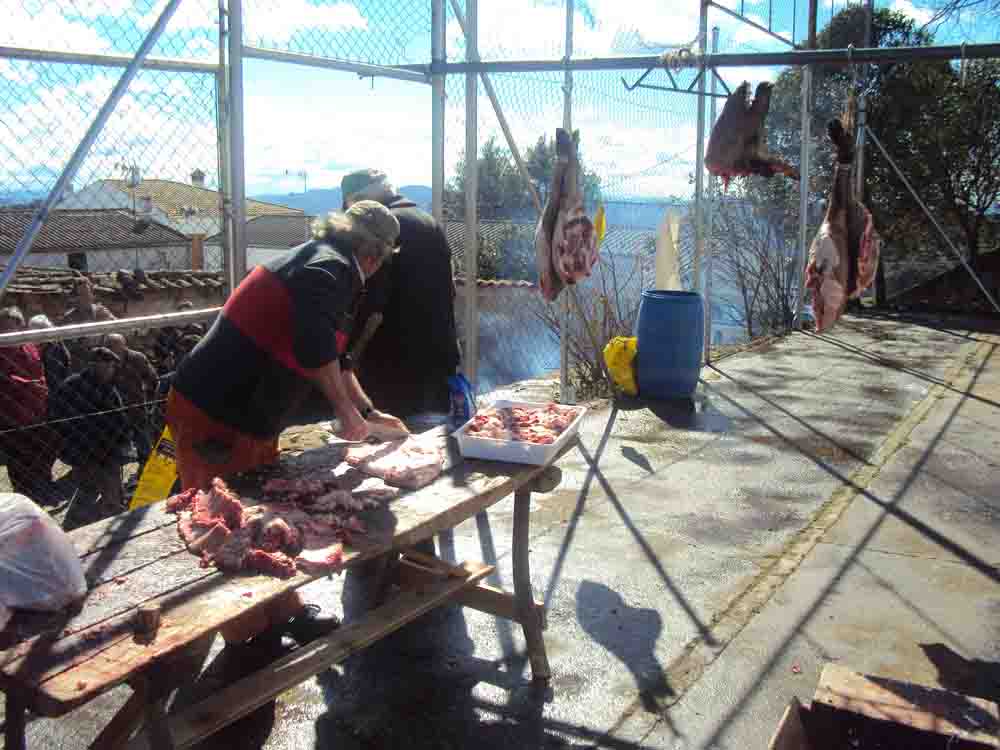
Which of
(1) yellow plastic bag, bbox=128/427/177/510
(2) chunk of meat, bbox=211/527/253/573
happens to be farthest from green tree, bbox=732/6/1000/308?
(2) chunk of meat, bbox=211/527/253/573

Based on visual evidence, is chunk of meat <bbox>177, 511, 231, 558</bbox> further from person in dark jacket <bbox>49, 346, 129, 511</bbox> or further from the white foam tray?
person in dark jacket <bbox>49, 346, 129, 511</bbox>

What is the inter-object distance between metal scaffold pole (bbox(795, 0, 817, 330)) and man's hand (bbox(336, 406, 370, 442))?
306 inches

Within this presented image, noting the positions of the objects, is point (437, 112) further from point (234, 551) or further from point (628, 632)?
point (234, 551)

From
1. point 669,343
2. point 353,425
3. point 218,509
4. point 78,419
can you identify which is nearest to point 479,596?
point 353,425

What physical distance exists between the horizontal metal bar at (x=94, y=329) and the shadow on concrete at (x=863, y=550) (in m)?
3.09

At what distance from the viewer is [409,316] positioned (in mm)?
4750

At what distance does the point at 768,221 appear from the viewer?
48.8ft

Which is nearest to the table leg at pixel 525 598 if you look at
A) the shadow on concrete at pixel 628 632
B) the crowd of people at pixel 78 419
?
the shadow on concrete at pixel 628 632

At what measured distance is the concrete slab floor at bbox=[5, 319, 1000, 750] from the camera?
11.4 feet

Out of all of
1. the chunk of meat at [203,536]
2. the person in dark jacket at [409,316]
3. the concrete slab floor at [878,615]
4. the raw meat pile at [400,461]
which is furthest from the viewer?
the person in dark jacket at [409,316]

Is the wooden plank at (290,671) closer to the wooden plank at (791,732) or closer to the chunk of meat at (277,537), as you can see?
the chunk of meat at (277,537)

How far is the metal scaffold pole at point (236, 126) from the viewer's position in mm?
4477

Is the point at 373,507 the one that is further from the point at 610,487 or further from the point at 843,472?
the point at 843,472

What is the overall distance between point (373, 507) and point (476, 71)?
363cm
